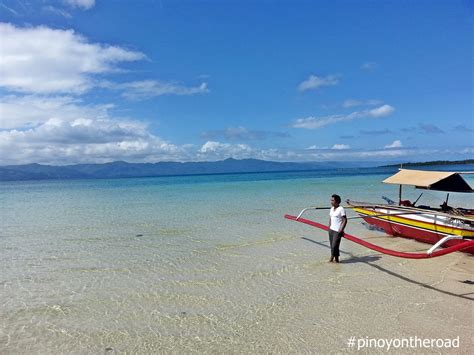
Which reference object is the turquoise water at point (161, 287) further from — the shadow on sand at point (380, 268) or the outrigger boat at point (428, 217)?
the outrigger boat at point (428, 217)

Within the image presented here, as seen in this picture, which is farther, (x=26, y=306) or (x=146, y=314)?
(x=26, y=306)

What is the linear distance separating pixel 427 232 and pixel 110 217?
1483cm

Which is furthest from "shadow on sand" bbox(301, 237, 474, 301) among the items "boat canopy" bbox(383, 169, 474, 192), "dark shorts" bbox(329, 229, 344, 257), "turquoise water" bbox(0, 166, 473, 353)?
"boat canopy" bbox(383, 169, 474, 192)

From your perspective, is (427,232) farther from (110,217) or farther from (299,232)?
(110,217)

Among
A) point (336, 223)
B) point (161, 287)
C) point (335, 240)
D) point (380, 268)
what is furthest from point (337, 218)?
point (161, 287)

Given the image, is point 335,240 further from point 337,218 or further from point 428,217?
point 428,217

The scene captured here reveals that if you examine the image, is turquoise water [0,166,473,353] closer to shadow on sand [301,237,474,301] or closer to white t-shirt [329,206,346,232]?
shadow on sand [301,237,474,301]

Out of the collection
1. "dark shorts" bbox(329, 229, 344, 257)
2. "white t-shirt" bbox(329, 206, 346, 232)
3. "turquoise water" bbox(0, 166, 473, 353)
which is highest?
"white t-shirt" bbox(329, 206, 346, 232)

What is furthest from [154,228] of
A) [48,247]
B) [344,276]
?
[344,276]

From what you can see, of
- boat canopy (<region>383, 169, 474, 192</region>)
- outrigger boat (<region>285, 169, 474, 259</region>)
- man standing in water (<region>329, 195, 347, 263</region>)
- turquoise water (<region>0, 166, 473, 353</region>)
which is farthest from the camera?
boat canopy (<region>383, 169, 474, 192</region>)

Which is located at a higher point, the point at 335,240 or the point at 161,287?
the point at 335,240

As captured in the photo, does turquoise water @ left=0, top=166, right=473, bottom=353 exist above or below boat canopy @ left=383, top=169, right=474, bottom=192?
below

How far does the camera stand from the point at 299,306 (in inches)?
239

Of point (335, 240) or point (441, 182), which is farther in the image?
point (441, 182)
